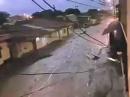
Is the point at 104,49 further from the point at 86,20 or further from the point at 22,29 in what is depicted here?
the point at 22,29

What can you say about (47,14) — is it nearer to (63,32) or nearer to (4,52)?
(63,32)

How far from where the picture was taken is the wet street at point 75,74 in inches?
56.2

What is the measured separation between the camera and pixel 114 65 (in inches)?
59.7

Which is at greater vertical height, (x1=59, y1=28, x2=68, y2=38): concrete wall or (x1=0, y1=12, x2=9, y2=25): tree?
(x1=0, y1=12, x2=9, y2=25): tree

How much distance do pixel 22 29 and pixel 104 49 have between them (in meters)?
0.48

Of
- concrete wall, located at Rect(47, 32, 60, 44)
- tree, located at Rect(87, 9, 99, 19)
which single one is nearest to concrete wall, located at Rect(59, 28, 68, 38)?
concrete wall, located at Rect(47, 32, 60, 44)

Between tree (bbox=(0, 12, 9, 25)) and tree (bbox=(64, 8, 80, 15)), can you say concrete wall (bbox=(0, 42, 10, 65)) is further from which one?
tree (bbox=(64, 8, 80, 15))

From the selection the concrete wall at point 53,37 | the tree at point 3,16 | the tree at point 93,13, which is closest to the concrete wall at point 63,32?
the concrete wall at point 53,37

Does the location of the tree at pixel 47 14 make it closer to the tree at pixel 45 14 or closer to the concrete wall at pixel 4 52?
the tree at pixel 45 14

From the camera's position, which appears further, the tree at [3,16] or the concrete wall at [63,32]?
the concrete wall at [63,32]

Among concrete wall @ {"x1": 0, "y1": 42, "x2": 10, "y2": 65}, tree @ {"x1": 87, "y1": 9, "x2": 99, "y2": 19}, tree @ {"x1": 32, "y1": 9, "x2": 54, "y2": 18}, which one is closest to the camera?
concrete wall @ {"x1": 0, "y1": 42, "x2": 10, "y2": 65}

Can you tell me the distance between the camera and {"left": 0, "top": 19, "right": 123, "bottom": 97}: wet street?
56.2 inches

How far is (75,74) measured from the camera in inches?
59.4

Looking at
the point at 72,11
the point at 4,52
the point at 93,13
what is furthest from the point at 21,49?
the point at 93,13
